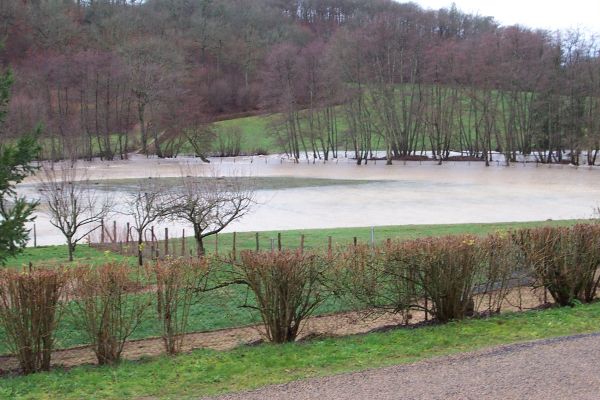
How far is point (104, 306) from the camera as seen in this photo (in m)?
8.16

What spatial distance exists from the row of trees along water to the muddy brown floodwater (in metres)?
10.9

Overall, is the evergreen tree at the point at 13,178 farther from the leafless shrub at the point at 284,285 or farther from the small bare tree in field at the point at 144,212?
the leafless shrub at the point at 284,285

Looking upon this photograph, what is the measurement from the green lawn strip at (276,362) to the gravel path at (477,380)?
412 mm

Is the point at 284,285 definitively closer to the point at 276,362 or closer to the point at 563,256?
the point at 276,362

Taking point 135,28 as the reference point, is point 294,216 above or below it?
below

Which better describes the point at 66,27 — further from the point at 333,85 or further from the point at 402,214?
the point at 402,214

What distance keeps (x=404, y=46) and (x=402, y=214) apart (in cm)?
5503

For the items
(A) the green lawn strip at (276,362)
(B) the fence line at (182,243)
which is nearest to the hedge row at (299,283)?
A: (A) the green lawn strip at (276,362)

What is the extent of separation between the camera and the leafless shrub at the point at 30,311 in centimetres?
775

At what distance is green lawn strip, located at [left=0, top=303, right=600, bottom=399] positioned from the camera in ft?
22.2

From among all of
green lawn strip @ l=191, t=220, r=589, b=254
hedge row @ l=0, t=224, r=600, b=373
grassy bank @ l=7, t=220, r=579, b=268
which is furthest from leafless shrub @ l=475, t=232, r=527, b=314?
green lawn strip @ l=191, t=220, r=589, b=254

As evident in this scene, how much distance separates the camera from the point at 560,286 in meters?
10.4

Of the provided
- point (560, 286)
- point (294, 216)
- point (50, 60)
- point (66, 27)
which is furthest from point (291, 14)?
point (560, 286)

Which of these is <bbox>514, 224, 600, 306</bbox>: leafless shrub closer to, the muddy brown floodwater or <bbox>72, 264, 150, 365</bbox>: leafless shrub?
<bbox>72, 264, 150, 365</bbox>: leafless shrub
